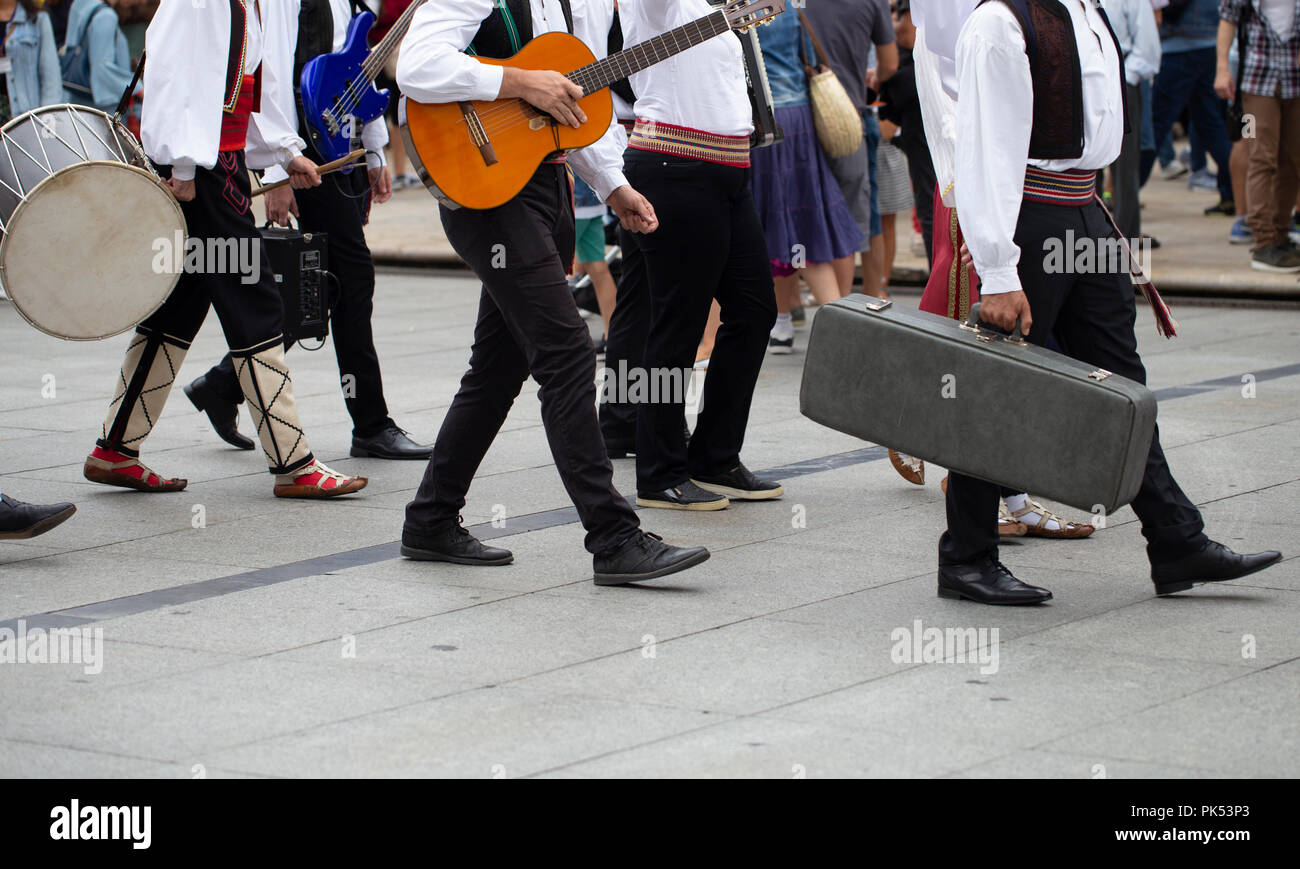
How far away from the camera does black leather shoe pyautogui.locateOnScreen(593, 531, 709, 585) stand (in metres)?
5.18

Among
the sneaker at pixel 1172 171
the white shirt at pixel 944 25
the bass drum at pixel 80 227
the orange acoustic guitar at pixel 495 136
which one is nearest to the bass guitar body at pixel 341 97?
the bass drum at pixel 80 227

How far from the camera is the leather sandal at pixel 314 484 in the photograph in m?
6.49

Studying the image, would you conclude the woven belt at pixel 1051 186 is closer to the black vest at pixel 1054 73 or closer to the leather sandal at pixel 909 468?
the black vest at pixel 1054 73

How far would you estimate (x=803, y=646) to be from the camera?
460 cm

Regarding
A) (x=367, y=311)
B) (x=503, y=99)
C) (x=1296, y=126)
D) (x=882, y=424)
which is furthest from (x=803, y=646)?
(x=1296, y=126)

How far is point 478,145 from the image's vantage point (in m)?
5.20

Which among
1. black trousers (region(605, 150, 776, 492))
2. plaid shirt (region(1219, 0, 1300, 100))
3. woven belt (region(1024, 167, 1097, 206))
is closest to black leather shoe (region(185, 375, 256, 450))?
black trousers (region(605, 150, 776, 492))

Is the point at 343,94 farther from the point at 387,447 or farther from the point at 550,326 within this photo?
the point at 550,326

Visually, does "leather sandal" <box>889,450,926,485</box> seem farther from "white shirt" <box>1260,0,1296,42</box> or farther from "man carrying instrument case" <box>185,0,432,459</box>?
"white shirt" <box>1260,0,1296,42</box>

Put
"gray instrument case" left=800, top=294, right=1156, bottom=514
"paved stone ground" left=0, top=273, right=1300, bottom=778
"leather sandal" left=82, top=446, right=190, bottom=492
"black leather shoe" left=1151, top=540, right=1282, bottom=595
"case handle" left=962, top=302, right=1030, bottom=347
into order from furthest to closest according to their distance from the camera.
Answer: "leather sandal" left=82, top=446, right=190, bottom=492
"black leather shoe" left=1151, top=540, right=1282, bottom=595
"case handle" left=962, top=302, right=1030, bottom=347
"gray instrument case" left=800, top=294, right=1156, bottom=514
"paved stone ground" left=0, top=273, right=1300, bottom=778

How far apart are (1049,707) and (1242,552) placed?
169cm

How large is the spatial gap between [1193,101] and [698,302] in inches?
A: 366

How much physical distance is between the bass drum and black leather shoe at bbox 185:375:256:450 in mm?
1360
